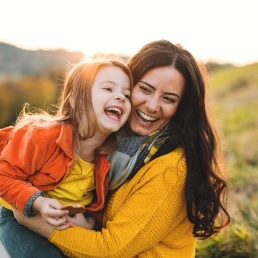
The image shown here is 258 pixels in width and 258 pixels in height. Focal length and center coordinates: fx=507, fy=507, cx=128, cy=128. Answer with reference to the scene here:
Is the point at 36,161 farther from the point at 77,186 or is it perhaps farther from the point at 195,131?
the point at 195,131

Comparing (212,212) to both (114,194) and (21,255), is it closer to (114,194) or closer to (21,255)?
(114,194)

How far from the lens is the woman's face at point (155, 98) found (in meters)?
2.99

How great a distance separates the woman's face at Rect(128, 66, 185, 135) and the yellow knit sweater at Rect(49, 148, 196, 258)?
260mm

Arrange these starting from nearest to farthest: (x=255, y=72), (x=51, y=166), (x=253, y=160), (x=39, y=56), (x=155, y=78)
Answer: (x=51, y=166) < (x=155, y=78) < (x=253, y=160) < (x=255, y=72) < (x=39, y=56)

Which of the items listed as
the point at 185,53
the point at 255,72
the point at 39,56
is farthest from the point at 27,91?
A: the point at 185,53

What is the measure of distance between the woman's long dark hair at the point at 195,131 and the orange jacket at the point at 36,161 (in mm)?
532

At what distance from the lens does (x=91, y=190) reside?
3.02 m

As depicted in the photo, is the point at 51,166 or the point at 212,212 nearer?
the point at 51,166

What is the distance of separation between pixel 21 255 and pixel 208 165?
118cm

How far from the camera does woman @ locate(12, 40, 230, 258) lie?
9.02 feet

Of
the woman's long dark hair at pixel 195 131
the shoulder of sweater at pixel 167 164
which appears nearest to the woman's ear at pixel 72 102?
the woman's long dark hair at pixel 195 131

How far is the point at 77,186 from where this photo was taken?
115 inches

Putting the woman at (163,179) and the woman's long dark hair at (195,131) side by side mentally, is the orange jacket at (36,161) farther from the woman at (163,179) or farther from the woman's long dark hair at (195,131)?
the woman's long dark hair at (195,131)

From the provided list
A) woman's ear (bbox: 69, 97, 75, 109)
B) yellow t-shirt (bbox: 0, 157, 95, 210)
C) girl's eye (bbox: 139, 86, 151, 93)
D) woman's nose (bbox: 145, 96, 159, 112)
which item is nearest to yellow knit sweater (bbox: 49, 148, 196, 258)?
yellow t-shirt (bbox: 0, 157, 95, 210)
